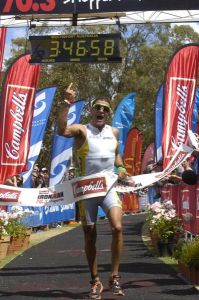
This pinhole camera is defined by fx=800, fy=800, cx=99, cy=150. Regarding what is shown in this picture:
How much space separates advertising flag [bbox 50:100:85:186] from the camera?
77.7 ft

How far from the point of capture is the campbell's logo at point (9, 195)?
965 cm

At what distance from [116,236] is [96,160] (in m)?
0.83

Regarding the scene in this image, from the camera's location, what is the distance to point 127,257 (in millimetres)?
13117

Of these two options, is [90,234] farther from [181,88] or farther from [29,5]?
[181,88]

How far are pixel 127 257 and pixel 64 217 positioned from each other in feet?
43.2

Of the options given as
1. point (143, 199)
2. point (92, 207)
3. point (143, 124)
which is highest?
point (143, 124)

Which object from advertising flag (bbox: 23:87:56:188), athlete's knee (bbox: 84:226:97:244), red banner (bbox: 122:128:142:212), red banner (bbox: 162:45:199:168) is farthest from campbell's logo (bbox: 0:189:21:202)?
red banner (bbox: 122:128:142:212)

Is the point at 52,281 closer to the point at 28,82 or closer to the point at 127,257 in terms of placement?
the point at 127,257

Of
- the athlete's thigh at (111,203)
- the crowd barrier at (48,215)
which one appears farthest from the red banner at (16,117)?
the athlete's thigh at (111,203)

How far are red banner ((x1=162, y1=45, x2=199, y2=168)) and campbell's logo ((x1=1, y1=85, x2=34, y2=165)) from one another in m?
2.97

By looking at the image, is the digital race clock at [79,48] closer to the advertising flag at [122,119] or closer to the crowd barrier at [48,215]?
the crowd barrier at [48,215]

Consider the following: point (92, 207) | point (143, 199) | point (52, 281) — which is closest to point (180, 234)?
point (52, 281)

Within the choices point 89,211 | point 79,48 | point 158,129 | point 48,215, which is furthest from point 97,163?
point 48,215

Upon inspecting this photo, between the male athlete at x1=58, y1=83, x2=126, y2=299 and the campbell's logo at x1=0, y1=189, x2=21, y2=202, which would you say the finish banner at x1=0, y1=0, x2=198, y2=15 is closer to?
the campbell's logo at x1=0, y1=189, x2=21, y2=202
